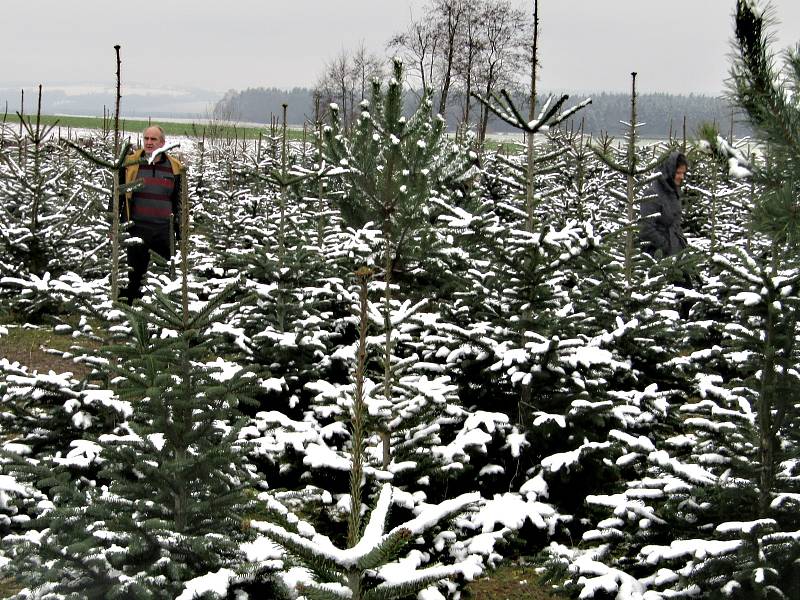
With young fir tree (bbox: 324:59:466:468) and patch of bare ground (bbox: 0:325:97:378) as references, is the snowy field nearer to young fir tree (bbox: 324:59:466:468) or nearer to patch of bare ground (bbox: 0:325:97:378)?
young fir tree (bbox: 324:59:466:468)

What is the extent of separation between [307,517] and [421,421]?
114cm

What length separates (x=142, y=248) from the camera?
27.9 ft

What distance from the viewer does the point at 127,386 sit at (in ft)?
10.7

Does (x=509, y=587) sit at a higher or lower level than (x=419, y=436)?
lower

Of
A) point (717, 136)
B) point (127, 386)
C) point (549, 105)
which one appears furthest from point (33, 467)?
point (549, 105)

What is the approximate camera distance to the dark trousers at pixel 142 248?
328 inches

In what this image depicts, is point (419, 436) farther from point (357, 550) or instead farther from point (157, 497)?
point (357, 550)

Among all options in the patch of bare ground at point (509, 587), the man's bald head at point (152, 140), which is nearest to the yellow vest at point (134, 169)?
the man's bald head at point (152, 140)

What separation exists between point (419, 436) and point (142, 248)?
5.43 m

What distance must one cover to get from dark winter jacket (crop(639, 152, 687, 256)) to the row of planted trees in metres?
1.29

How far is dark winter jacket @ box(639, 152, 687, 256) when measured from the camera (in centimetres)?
876

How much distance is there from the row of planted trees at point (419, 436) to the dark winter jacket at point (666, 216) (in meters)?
1.29

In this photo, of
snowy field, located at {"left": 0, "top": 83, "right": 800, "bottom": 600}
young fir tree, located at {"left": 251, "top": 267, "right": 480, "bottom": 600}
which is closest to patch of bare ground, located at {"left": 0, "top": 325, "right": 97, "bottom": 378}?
snowy field, located at {"left": 0, "top": 83, "right": 800, "bottom": 600}

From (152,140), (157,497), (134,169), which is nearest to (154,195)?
(134,169)
